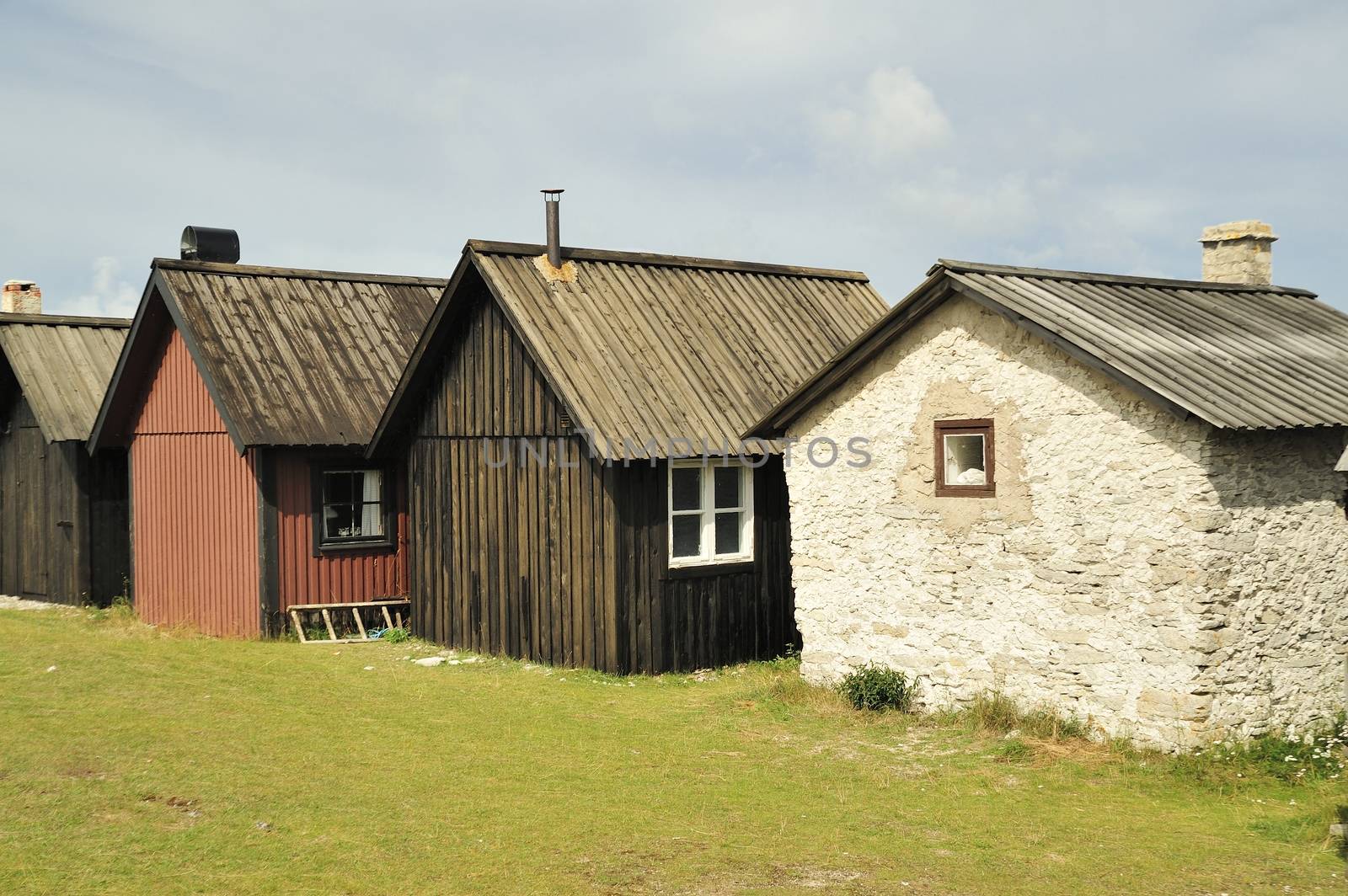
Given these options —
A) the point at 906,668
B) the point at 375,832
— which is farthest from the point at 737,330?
the point at 375,832

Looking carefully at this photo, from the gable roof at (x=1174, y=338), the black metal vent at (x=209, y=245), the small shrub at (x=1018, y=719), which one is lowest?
the small shrub at (x=1018, y=719)

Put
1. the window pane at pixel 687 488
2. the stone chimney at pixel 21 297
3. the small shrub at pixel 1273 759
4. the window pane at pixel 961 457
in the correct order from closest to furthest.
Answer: the small shrub at pixel 1273 759 → the window pane at pixel 961 457 → the window pane at pixel 687 488 → the stone chimney at pixel 21 297

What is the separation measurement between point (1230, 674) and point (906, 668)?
3401 mm

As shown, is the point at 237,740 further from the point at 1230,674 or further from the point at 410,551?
the point at 1230,674

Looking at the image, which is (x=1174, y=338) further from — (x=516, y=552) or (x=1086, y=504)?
(x=516, y=552)

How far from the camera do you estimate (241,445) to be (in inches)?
778

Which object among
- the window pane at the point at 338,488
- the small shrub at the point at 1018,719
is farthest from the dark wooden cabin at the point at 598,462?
the small shrub at the point at 1018,719

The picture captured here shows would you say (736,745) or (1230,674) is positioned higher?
(1230,674)

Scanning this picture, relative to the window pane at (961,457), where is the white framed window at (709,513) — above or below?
below

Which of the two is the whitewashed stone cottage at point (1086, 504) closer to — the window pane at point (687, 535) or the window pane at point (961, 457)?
the window pane at point (961, 457)

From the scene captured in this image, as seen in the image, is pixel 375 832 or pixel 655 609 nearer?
pixel 375 832

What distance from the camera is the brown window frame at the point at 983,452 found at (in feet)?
43.5

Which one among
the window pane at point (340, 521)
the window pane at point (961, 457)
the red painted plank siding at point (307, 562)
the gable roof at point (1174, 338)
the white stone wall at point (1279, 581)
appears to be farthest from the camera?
the window pane at point (340, 521)

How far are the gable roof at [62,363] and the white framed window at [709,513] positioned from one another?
12527 millimetres
